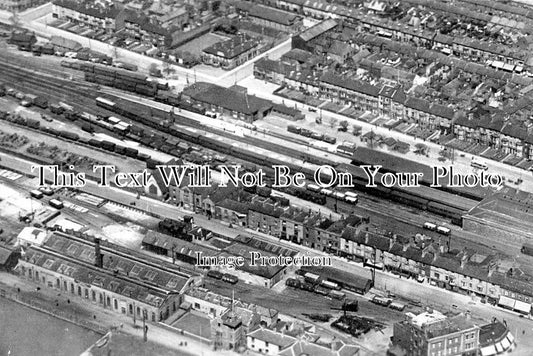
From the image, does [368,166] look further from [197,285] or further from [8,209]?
[8,209]

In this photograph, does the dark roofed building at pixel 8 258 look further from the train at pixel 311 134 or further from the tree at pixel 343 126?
the tree at pixel 343 126

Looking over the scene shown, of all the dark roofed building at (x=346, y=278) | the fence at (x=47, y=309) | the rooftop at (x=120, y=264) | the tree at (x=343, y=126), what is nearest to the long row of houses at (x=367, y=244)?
the dark roofed building at (x=346, y=278)

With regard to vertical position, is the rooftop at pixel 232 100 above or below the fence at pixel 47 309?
above

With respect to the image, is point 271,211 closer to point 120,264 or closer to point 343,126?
point 120,264

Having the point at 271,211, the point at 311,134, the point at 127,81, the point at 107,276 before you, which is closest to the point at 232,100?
the point at 311,134

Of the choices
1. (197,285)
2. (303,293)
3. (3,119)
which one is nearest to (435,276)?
(303,293)

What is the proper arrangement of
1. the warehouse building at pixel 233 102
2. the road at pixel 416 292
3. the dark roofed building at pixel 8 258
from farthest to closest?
1. the warehouse building at pixel 233 102
2. the dark roofed building at pixel 8 258
3. the road at pixel 416 292
